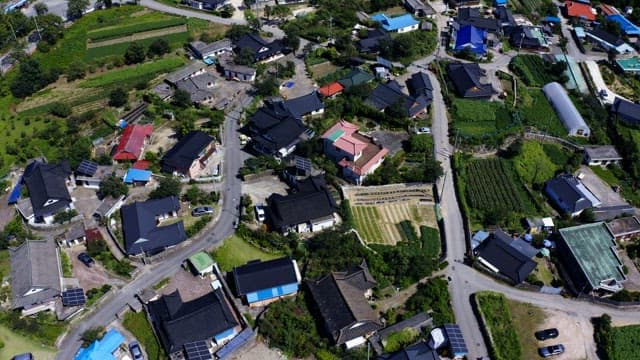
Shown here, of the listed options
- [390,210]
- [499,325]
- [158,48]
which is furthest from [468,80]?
[158,48]

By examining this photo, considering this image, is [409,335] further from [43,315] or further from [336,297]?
[43,315]

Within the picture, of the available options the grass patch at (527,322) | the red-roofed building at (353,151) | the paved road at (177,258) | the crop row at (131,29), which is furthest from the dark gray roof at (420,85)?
the crop row at (131,29)

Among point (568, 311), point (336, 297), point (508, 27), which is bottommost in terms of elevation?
point (568, 311)

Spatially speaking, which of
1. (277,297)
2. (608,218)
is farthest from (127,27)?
(608,218)

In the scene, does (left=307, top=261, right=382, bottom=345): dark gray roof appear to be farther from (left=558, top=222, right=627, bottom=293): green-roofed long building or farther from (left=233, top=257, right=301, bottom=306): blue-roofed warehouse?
(left=558, top=222, right=627, bottom=293): green-roofed long building

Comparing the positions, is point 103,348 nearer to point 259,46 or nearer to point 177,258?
point 177,258

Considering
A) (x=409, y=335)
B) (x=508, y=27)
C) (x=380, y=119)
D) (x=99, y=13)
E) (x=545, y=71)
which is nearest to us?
(x=409, y=335)

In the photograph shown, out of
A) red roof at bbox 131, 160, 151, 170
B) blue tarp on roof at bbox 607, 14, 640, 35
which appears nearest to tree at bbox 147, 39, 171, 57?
red roof at bbox 131, 160, 151, 170
